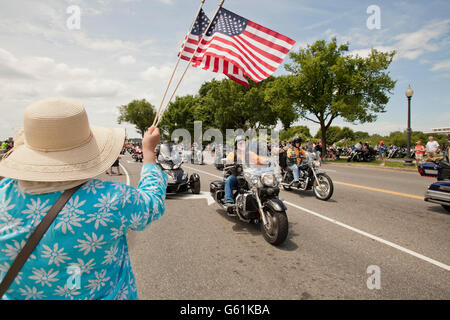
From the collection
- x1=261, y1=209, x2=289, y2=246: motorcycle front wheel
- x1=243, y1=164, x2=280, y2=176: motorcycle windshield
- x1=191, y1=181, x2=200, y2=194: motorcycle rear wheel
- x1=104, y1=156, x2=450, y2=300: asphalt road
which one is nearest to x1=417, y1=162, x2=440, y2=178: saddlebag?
x1=104, y1=156, x2=450, y2=300: asphalt road

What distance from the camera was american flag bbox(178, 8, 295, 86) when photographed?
4523mm

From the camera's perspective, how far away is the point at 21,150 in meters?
1.27

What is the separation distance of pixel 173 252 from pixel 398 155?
3391 centimetres

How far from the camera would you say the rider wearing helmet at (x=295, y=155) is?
895 cm

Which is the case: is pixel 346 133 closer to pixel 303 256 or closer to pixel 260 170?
pixel 260 170

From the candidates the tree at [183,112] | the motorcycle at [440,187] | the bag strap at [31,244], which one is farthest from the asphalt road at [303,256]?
the tree at [183,112]

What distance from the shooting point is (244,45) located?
4.61 meters

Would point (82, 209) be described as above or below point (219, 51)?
below

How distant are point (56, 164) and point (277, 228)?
3.65m

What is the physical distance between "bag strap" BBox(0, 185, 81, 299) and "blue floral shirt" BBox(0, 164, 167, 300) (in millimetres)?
20

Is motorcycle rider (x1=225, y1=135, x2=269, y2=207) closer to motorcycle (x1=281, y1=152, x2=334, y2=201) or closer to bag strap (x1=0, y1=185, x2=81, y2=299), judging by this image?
motorcycle (x1=281, y1=152, x2=334, y2=201)

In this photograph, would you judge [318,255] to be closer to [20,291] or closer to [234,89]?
[20,291]

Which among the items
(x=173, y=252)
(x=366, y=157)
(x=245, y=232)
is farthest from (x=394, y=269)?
(x=366, y=157)
